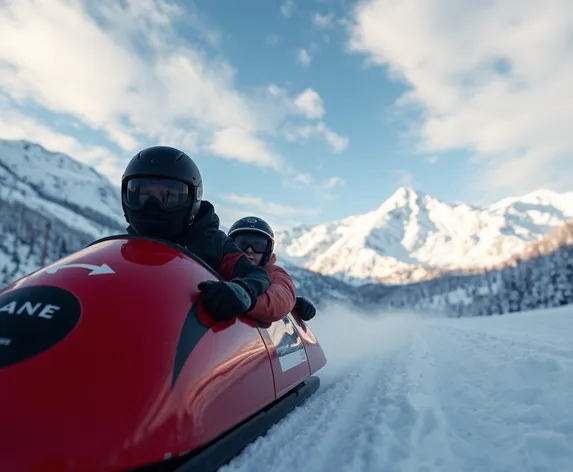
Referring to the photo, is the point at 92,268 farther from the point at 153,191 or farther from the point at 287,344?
the point at 287,344

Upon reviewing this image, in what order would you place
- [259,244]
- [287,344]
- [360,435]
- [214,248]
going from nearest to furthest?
[360,435], [214,248], [287,344], [259,244]

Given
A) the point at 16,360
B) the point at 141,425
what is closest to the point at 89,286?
the point at 16,360

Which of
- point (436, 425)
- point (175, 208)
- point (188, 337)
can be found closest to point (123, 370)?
point (188, 337)

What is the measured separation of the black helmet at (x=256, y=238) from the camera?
5.09m

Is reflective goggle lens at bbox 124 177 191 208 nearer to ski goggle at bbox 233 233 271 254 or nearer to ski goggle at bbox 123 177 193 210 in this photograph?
ski goggle at bbox 123 177 193 210

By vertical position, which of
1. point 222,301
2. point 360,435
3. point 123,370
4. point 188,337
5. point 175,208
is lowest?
point 360,435

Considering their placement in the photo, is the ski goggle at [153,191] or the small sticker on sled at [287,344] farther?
the small sticker on sled at [287,344]

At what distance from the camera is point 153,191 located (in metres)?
3.04

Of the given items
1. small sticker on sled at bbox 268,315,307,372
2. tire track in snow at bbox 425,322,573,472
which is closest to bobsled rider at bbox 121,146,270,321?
small sticker on sled at bbox 268,315,307,372

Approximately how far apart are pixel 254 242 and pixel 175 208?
2049 millimetres

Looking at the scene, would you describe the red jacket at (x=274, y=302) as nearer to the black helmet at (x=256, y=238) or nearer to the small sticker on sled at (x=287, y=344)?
the small sticker on sled at (x=287, y=344)

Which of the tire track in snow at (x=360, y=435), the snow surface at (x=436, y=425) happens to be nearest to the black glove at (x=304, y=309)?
the snow surface at (x=436, y=425)

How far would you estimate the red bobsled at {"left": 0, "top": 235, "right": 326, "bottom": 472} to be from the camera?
1.52 meters

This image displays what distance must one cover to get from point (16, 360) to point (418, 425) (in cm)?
247
